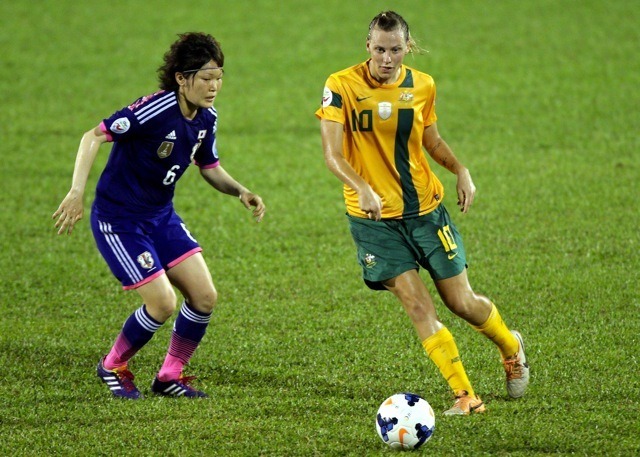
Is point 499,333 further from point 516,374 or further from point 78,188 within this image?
point 78,188

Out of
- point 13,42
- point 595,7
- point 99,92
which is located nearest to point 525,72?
point 595,7

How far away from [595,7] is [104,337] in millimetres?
15826

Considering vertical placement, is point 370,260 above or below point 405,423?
above

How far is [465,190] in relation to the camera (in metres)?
6.47

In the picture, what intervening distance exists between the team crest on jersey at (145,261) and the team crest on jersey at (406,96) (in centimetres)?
187

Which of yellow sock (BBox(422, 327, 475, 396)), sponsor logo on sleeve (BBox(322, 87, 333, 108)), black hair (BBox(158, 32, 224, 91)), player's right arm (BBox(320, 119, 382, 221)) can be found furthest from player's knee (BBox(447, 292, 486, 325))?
black hair (BBox(158, 32, 224, 91))

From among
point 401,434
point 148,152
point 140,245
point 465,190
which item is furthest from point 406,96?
point 401,434

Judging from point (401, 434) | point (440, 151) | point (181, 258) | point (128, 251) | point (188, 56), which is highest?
point (188, 56)

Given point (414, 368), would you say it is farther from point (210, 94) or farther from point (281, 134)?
point (281, 134)

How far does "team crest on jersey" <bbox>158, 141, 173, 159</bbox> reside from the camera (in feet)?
22.0

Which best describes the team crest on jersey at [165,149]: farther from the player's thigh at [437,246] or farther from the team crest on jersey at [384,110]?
the player's thigh at [437,246]

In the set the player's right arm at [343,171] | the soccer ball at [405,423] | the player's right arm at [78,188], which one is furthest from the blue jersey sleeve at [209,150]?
the soccer ball at [405,423]

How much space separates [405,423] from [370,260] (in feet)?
3.63

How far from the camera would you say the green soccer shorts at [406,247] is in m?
6.34
